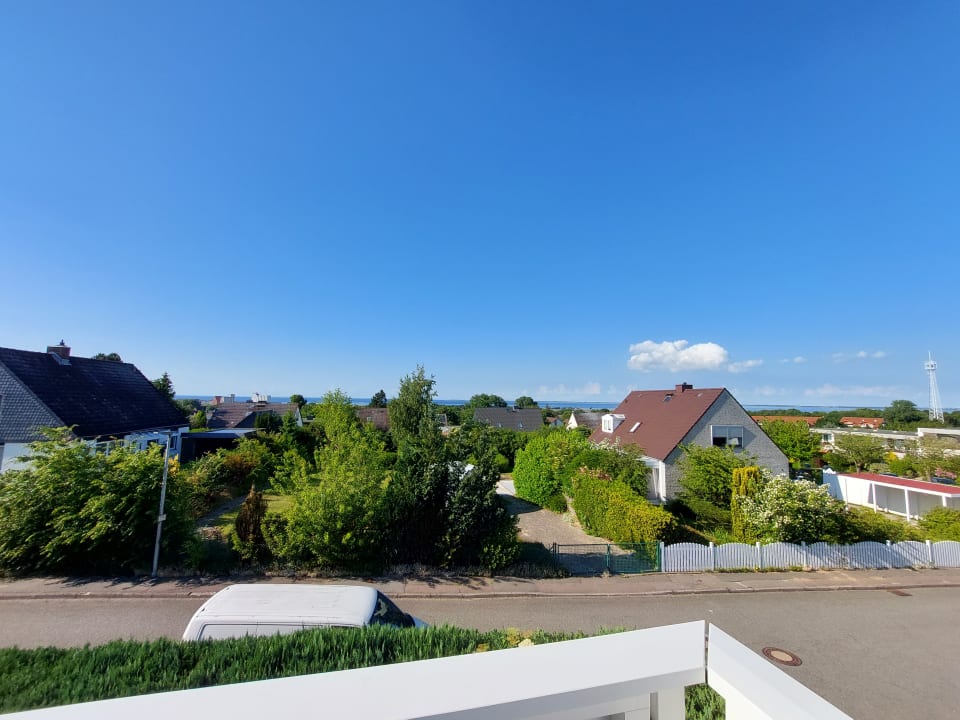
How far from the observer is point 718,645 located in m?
1.26

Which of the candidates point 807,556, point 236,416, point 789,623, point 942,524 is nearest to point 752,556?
point 807,556

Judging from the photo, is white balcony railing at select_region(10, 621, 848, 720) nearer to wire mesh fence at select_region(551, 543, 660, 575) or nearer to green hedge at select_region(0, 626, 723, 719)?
green hedge at select_region(0, 626, 723, 719)

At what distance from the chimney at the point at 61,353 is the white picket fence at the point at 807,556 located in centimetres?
3495

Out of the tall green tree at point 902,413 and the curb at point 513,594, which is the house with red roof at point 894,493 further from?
the tall green tree at point 902,413

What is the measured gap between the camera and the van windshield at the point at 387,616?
6824 millimetres

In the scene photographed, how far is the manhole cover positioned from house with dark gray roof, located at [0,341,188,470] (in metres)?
24.2

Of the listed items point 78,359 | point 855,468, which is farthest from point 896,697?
point 78,359

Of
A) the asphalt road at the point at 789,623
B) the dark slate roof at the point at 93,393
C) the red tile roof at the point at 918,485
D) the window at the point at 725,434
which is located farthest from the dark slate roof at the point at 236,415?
the red tile roof at the point at 918,485

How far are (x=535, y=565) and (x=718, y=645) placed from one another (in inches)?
528

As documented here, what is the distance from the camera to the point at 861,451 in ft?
99.7

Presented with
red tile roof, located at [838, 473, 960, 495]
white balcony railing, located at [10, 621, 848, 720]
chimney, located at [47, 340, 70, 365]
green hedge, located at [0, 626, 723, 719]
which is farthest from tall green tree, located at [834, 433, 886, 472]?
chimney, located at [47, 340, 70, 365]

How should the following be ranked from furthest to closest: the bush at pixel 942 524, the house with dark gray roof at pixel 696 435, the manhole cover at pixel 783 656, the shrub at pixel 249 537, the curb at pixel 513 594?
the house with dark gray roof at pixel 696 435
the bush at pixel 942 524
the shrub at pixel 249 537
the curb at pixel 513 594
the manhole cover at pixel 783 656

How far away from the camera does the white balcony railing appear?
0.99 meters

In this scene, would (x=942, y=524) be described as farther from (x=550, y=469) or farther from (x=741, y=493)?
(x=550, y=469)
